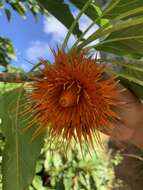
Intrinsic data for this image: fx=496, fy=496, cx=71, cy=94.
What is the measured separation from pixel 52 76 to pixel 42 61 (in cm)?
3

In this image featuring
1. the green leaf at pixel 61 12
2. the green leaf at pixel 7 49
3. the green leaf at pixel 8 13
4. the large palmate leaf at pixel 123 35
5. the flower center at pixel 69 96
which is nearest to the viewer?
the flower center at pixel 69 96

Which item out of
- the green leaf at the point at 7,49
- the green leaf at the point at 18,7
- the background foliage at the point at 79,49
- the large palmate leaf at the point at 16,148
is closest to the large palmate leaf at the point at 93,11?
the background foliage at the point at 79,49

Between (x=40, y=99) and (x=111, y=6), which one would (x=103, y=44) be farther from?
(x=40, y=99)

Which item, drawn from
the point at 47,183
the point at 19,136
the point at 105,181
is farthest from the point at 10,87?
the point at 105,181

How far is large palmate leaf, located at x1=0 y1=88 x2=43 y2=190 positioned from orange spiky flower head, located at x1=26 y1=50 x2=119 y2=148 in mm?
130

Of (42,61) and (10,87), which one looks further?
(10,87)

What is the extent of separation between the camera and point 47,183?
2.76 metres

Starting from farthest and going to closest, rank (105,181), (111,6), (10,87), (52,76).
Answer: (105,181)
(10,87)
(111,6)
(52,76)

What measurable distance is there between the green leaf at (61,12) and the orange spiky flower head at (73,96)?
295 mm

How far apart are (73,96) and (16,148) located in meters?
0.21

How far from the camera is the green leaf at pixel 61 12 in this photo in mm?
1035

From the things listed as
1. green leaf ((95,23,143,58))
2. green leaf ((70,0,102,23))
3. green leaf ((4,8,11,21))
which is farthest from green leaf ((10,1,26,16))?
green leaf ((95,23,143,58))

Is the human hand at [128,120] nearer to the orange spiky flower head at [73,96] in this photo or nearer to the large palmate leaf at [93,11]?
the orange spiky flower head at [73,96]

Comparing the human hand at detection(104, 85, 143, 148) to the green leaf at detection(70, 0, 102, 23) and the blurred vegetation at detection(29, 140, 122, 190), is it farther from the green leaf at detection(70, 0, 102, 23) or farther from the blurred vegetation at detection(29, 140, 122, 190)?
the blurred vegetation at detection(29, 140, 122, 190)
